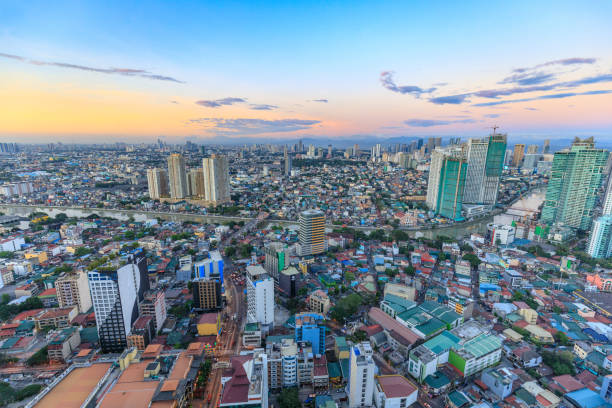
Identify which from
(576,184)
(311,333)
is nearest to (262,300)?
(311,333)

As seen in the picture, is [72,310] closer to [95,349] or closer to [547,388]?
[95,349]

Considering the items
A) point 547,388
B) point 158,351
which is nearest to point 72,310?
point 158,351

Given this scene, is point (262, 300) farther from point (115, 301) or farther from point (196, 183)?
point (196, 183)

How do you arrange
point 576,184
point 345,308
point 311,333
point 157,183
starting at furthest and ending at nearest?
point 157,183
point 576,184
point 345,308
point 311,333

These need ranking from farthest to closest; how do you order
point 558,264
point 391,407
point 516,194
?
point 516,194, point 558,264, point 391,407

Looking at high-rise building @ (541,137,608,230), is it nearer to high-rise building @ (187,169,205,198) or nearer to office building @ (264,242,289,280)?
office building @ (264,242,289,280)

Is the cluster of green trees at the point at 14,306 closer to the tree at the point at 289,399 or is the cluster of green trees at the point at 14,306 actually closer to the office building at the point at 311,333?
the office building at the point at 311,333
